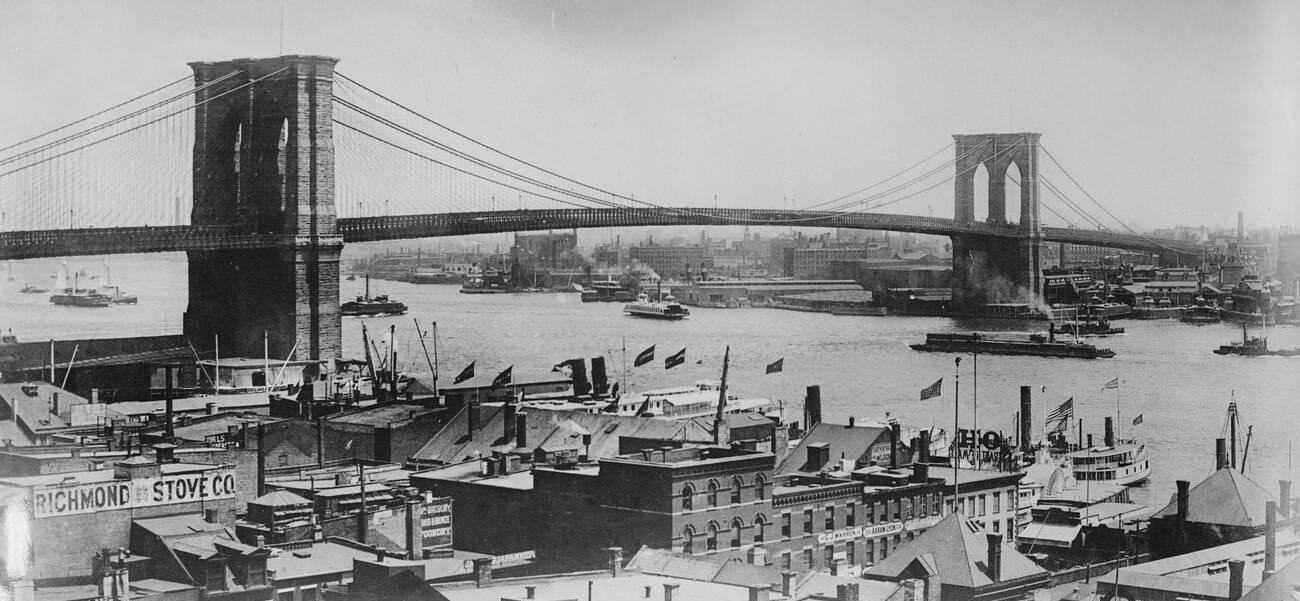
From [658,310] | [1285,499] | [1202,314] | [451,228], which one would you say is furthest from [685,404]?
[1202,314]

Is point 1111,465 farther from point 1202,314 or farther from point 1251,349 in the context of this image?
point 1202,314

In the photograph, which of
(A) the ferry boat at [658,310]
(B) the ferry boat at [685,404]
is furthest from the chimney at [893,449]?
(A) the ferry boat at [658,310]

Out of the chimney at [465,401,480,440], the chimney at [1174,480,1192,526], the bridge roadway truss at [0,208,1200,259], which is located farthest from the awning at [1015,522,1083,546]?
the bridge roadway truss at [0,208,1200,259]

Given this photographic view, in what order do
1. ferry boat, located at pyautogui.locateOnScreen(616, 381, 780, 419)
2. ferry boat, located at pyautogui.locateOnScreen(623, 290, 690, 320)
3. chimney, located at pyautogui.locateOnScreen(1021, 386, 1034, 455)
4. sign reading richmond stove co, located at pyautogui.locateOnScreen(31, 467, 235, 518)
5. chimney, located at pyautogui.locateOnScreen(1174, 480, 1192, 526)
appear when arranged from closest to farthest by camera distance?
sign reading richmond stove co, located at pyautogui.locateOnScreen(31, 467, 235, 518), chimney, located at pyautogui.locateOnScreen(1174, 480, 1192, 526), ferry boat, located at pyautogui.locateOnScreen(616, 381, 780, 419), chimney, located at pyautogui.locateOnScreen(1021, 386, 1034, 455), ferry boat, located at pyautogui.locateOnScreen(623, 290, 690, 320)

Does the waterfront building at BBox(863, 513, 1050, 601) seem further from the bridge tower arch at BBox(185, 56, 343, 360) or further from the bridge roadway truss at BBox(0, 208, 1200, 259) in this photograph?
the bridge tower arch at BBox(185, 56, 343, 360)

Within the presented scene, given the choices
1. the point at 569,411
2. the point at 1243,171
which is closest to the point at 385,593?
the point at 569,411

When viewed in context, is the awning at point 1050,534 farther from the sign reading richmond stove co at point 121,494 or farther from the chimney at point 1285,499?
the sign reading richmond stove co at point 121,494
